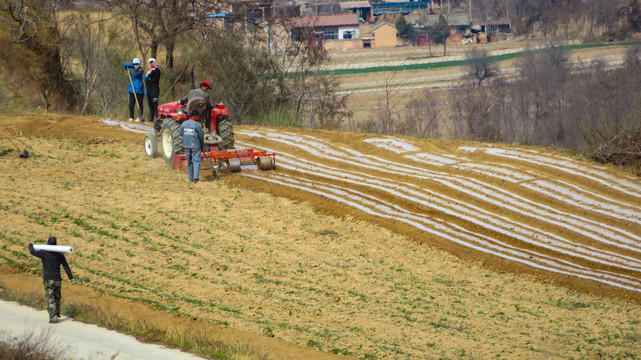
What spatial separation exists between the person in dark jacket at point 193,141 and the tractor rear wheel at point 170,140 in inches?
17.5

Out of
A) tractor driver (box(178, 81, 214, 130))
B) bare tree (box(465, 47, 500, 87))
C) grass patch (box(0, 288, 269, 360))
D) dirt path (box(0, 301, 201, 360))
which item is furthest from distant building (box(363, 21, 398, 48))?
dirt path (box(0, 301, 201, 360))

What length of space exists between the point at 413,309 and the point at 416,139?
12151 mm

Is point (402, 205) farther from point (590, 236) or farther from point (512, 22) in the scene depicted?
point (512, 22)

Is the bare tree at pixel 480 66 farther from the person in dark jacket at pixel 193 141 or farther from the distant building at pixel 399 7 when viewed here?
the person in dark jacket at pixel 193 141

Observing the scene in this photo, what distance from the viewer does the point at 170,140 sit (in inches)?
680

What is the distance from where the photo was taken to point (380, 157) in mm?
19828

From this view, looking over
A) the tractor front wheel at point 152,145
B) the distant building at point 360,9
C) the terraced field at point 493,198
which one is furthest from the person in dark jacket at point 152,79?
the distant building at point 360,9

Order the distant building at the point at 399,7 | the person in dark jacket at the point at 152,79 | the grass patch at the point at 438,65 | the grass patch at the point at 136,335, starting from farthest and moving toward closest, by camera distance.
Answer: the distant building at the point at 399,7
the grass patch at the point at 438,65
the person in dark jacket at the point at 152,79
the grass patch at the point at 136,335

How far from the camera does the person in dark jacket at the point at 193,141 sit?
15586 millimetres

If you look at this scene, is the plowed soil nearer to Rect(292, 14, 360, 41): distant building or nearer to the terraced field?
the terraced field

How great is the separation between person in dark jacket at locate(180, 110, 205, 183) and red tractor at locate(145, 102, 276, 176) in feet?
1.68

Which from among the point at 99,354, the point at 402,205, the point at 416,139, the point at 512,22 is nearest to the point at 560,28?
the point at 512,22

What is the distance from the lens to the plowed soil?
951 centimetres

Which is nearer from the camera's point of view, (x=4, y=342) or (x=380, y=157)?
(x=4, y=342)
